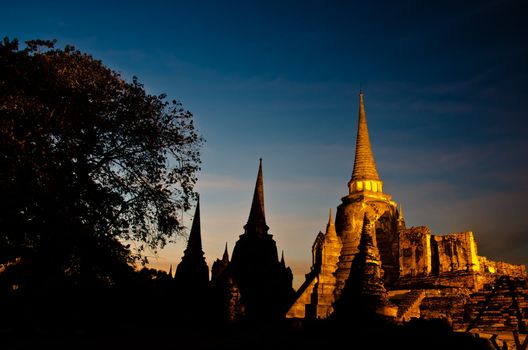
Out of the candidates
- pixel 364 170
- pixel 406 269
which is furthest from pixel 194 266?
pixel 364 170

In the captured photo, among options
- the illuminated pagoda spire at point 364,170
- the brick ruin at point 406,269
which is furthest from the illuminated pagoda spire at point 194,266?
the illuminated pagoda spire at point 364,170

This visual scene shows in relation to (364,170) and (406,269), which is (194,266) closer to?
(406,269)

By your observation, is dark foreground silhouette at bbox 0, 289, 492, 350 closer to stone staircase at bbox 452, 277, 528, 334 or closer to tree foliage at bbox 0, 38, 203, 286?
tree foliage at bbox 0, 38, 203, 286

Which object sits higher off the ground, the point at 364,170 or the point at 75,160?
the point at 364,170

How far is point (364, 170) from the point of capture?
158ft

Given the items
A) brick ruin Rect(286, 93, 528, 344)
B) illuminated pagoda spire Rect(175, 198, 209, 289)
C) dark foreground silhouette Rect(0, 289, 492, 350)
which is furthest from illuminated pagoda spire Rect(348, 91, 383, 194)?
dark foreground silhouette Rect(0, 289, 492, 350)

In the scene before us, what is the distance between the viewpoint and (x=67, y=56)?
46.5ft

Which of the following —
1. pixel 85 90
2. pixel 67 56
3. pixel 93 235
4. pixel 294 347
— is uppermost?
pixel 67 56

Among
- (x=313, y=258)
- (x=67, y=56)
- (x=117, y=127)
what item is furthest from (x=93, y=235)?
(x=313, y=258)

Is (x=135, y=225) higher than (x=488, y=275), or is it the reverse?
(x=488, y=275)

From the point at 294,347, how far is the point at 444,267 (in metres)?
32.2

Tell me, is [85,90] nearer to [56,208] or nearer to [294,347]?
[56,208]

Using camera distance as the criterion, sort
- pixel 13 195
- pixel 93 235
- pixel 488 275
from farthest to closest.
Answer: pixel 488 275
pixel 93 235
pixel 13 195

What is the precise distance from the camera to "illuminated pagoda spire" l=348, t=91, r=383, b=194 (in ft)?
155
